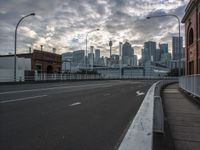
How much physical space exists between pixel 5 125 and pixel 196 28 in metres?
23.1

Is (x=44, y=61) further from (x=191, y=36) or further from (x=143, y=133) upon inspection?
(x=143, y=133)

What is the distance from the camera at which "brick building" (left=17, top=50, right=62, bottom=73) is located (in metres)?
59.4

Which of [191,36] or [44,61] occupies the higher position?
[191,36]

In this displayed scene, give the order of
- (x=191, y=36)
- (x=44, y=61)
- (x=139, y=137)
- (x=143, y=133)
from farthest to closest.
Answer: (x=44, y=61) < (x=191, y=36) < (x=143, y=133) < (x=139, y=137)

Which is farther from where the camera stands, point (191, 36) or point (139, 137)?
Result: point (191, 36)

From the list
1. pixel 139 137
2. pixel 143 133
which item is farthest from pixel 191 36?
pixel 139 137

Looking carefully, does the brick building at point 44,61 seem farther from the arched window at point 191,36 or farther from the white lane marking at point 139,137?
the white lane marking at point 139,137

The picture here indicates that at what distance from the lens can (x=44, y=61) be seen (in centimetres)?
6259

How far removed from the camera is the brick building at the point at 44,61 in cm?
5941

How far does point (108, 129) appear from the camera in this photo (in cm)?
697

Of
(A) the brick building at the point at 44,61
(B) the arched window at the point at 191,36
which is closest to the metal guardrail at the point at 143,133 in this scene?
(B) the arched window at the point at 191,36

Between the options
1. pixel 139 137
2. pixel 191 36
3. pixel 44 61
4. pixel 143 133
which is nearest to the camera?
pixel 139 137

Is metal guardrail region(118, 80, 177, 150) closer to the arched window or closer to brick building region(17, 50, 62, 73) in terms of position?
the arched window

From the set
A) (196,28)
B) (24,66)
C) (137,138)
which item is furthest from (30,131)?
(24,66)
